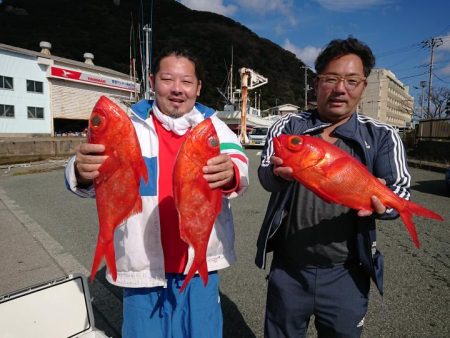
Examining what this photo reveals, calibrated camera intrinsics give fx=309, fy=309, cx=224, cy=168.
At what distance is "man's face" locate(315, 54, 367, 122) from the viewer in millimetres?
1999

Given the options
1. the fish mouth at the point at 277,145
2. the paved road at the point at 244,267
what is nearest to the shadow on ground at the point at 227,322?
the paved road at the point at 244,267

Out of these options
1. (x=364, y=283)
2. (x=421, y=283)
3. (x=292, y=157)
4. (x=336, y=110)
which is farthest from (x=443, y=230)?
(x=292, y=157)

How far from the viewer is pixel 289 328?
2201 mm

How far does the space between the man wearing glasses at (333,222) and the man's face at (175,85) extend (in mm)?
684

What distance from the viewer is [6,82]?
2692 cm

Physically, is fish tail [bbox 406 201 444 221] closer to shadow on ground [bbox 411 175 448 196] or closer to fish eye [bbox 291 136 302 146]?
fish eye [bbox 291 136 302 146]

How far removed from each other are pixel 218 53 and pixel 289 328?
102396mm

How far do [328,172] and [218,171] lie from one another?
617mm

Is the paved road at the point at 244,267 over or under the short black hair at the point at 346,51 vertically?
under

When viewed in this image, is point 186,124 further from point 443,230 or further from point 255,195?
point 255,195

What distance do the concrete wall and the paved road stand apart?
13890mm

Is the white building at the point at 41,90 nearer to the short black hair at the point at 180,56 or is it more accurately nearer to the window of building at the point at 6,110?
the window of building at the point at 6,110

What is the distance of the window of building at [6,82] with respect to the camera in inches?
1047

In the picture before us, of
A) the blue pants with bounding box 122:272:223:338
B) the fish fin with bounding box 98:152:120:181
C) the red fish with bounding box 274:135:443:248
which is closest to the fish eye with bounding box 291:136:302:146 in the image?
the red fish with bounding box 274:135:443:248
